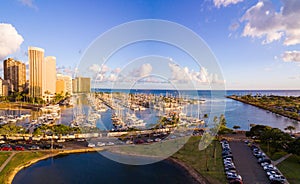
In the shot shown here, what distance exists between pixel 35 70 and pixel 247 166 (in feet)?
121

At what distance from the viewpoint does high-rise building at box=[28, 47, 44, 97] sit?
112 ft

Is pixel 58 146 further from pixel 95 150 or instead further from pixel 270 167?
pixel 270 167

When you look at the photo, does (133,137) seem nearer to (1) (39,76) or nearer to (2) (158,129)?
(2) (158,129)

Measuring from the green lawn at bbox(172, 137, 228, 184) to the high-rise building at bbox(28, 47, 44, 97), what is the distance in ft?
108

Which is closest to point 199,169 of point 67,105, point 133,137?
point 133,137

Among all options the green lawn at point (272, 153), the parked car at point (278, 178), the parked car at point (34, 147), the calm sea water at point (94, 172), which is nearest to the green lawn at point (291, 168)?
the parked car at point (278, 178)

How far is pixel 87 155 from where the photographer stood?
9039mm

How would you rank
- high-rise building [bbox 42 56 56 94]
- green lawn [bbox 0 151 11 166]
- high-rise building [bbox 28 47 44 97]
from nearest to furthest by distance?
green lawn [bbox 0 151 11 166] < high-rise building [bbox 28 47 44 97] < high-rise building [bbox 42 56 56 94]

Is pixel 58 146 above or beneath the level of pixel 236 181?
beneath

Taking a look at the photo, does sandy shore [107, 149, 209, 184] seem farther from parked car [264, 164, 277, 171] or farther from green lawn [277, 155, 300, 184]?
green lawn [277, 155, 300, 184]

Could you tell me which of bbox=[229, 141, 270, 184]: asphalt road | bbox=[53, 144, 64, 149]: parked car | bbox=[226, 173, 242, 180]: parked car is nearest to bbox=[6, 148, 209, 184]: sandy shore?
bbox=[53, 144, 64, 149]: parked car

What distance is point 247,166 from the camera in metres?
7.37

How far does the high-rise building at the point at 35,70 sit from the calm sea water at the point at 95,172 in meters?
30.7

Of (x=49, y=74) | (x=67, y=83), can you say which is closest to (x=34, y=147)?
(x=49, y=74)
